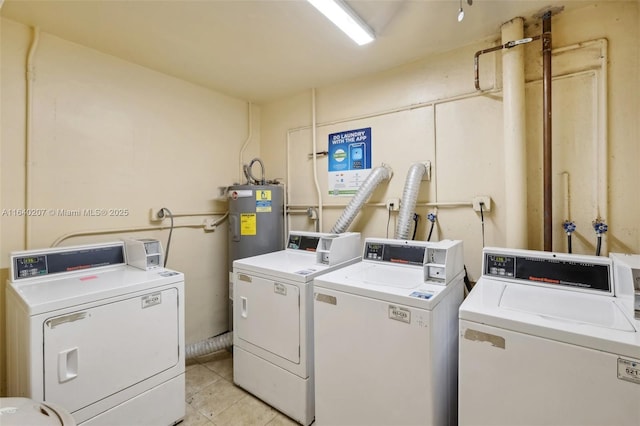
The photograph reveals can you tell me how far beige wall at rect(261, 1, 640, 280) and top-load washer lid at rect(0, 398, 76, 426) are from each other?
2.14 meters

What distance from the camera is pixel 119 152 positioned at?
7.58ft

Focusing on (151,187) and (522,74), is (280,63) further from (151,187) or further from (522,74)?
(522,74)

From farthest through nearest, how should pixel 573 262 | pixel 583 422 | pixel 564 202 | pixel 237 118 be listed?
pixel 237 118 < pixel 564 202 < pixel 573 262 < pixel 583 422

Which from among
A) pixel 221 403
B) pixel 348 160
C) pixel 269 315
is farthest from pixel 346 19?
pixel 221 403

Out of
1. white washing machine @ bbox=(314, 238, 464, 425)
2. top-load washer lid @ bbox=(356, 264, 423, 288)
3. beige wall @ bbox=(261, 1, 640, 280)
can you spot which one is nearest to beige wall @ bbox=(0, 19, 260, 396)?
beige wall @ bbox=(261, 1, 640, 280)

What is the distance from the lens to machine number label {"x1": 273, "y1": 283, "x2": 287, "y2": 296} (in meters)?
1.88

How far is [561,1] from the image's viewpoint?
1.70 m

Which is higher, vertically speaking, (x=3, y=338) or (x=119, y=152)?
(x=119, y=152)

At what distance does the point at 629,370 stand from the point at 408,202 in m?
1.41

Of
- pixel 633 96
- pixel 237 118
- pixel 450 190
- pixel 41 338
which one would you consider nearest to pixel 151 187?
pixel 237 118

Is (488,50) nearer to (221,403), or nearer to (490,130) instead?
(490,130)

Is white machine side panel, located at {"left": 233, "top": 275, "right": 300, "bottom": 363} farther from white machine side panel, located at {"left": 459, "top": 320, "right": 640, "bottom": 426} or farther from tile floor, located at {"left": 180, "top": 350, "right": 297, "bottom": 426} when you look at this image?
white machine side panel, located at {"left": 459, "top": 320, "right": 640, "bottom": 426}

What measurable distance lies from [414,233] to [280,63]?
1.79 meters

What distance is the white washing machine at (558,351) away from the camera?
3.22 ft
